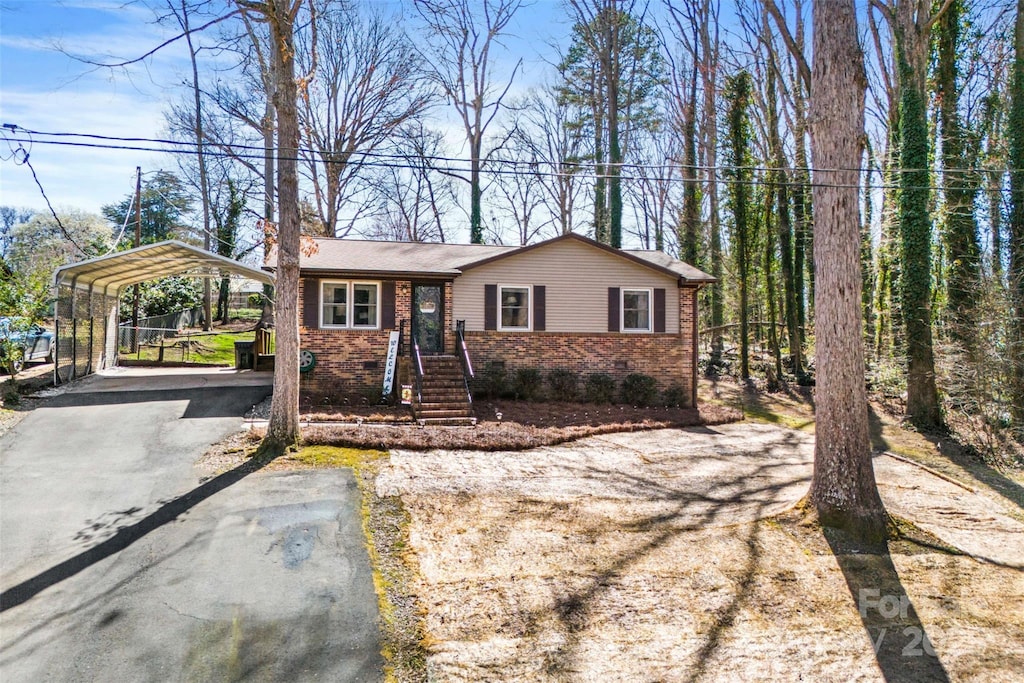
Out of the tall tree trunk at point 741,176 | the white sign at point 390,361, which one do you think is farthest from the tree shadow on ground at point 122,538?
the tall tree trunk at point 741,176

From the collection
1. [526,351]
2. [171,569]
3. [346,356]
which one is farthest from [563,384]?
[171,569]

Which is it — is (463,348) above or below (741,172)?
below

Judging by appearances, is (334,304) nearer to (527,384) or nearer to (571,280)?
(527,384)

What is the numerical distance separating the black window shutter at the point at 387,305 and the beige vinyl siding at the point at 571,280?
5.63 ft

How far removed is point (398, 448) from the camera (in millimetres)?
8828

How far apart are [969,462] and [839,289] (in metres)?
7.26

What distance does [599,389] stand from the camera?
46.7 feet

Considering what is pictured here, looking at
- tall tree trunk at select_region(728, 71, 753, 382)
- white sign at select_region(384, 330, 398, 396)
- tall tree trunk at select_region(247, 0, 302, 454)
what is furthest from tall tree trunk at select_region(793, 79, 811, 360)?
tall tree trunk at select_region(247, 0, 302, 454)

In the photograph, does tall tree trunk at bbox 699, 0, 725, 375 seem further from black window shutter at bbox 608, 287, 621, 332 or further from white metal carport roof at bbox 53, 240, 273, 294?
white metal carport roof at bbox 53, 240, 273, 294

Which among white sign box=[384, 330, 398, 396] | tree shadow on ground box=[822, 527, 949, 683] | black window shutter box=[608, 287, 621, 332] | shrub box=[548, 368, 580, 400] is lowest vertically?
tree shadow on ground box=[822, 527, 949, 683]

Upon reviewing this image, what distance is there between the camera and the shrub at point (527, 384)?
13898 millimetres

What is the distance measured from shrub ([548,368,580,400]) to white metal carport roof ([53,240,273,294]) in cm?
708

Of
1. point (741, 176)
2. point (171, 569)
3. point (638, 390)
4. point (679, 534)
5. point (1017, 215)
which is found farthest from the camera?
point (741, 176)

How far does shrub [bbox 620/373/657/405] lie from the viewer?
14.3 m
